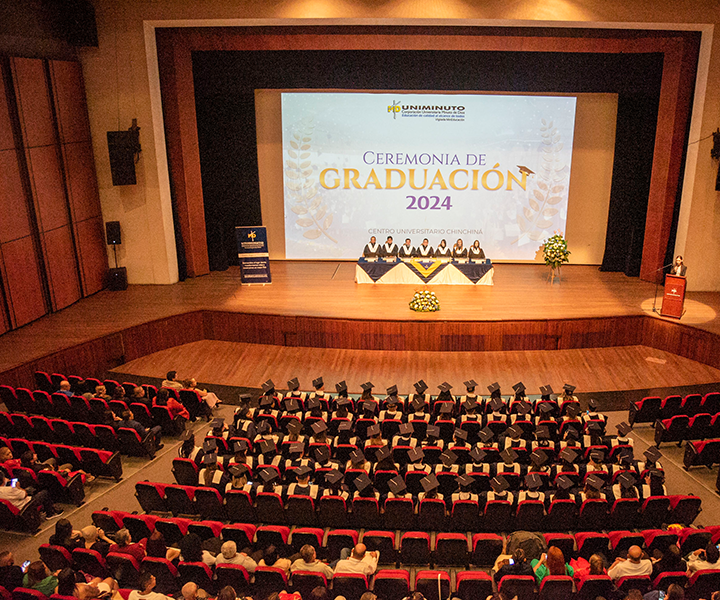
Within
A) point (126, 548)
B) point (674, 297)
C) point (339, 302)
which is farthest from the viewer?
point (339, 302)

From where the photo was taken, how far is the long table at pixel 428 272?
12.6m

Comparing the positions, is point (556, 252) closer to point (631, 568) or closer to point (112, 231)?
point (631, 568)

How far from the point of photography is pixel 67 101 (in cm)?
1153

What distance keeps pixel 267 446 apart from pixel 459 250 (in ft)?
23.9

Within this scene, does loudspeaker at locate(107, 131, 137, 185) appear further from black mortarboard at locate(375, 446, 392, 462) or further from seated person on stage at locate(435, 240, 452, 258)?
black mortarboard at locate(375, 446, 392, 462)

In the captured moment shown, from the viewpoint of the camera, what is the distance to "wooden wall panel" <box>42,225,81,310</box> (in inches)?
438

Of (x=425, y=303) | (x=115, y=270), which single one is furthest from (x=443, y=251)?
(x=115, y=270)

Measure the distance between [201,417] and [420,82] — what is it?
7.68 meters

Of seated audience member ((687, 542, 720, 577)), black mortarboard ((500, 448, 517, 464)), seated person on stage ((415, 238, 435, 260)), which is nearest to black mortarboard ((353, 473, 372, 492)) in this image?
black mortarboard ((500, 448, 517, 464))

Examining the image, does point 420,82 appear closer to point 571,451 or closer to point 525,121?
point 525,121

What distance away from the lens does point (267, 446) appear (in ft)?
21.9

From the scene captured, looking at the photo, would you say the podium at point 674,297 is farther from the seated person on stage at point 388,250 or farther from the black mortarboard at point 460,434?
the black mortarboard at point 460,434

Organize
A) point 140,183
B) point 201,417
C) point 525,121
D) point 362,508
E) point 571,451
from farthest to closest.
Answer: point 525,121 < point 140,183 < point 201,417 < point 571,451 < point 362,508

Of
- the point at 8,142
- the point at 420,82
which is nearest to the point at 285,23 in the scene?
the point at 420,82
